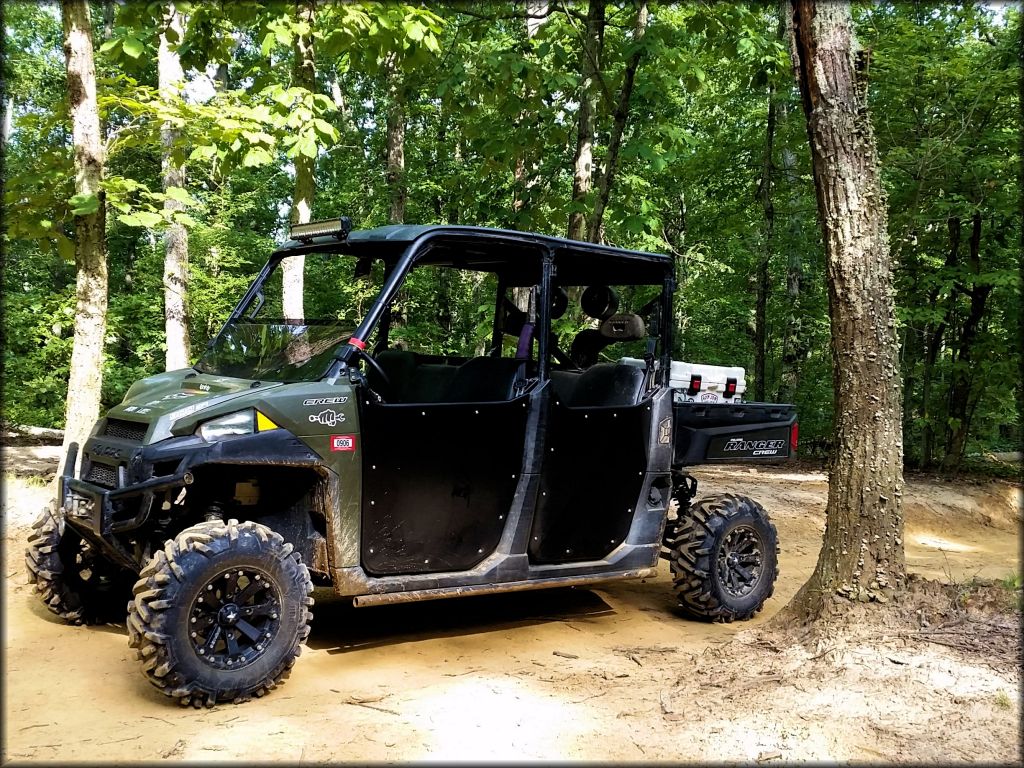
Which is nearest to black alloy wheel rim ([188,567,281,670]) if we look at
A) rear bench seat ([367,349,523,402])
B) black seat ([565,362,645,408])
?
rear bench seat ([367,349,523,402])

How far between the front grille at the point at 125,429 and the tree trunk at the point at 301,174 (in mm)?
3324

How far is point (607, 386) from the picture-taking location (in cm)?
618

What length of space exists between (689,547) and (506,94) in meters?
5.92

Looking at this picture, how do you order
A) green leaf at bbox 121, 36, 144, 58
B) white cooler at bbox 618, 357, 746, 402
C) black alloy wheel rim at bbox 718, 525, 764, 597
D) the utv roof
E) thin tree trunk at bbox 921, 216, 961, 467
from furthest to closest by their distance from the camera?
thin tree trunk at bbox 921, 216, 961, 467 < white cooler at bbox 618, 357, 746, 402 < green leaf at bbox 121, 36, 144, 58 < black alloy wheel rim at bbox 718, 525, 764, 597 < the utv roof

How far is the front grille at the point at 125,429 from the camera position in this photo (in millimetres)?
4598

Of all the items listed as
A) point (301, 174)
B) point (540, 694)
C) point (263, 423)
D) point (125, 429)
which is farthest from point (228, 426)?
point (301, 174)

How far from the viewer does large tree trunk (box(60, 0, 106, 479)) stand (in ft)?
24.0

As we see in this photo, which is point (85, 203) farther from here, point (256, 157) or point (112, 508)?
point (112, 508)

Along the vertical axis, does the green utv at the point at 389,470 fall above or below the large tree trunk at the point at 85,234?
below

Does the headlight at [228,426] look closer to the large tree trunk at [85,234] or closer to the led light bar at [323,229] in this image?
the led light bar at [323,229]

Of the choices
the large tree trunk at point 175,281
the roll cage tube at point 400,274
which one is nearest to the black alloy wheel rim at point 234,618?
the roll cage tube at point 400,274

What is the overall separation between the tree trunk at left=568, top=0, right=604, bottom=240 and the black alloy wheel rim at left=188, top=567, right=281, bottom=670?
6.81 meters

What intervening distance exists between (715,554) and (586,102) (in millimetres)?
6324

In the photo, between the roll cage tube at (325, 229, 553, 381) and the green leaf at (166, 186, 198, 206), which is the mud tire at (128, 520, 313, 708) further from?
the green leaf at (166, 186, 198, 206)
